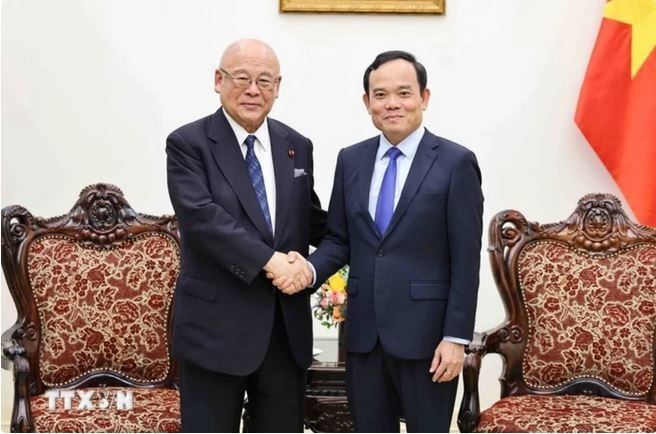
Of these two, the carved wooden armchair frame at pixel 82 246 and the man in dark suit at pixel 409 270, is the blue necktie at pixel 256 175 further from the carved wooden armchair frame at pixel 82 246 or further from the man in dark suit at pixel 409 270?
the carved wooden armchair frame at pixel 82 246

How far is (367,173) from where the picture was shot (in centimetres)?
233

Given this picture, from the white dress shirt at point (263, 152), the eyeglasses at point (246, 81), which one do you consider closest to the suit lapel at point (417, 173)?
the white dress shirt at point (263, 152)

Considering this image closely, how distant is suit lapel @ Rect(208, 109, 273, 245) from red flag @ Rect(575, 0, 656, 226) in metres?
2.10

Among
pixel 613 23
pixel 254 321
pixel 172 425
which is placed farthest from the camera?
pixel 613 23

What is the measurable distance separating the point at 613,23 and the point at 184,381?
258 centimetres

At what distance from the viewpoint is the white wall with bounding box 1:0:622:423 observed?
4.00 meters

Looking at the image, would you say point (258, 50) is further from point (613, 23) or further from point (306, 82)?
point (613, 23)

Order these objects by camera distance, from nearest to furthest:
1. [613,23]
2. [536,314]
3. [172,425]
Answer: [172,425], [536,314], [613,23]

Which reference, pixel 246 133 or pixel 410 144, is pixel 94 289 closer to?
pixel 246 133

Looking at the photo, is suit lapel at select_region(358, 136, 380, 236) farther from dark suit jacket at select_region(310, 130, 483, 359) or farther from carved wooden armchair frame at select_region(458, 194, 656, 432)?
carved wooden armchair frame at select_region(458, 194, 656, 432)

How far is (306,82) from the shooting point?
404 centimetres

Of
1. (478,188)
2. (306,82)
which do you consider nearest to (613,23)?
(306,82)

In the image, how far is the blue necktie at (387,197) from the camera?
2.27 m

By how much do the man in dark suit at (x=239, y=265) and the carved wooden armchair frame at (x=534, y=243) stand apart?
803mm
